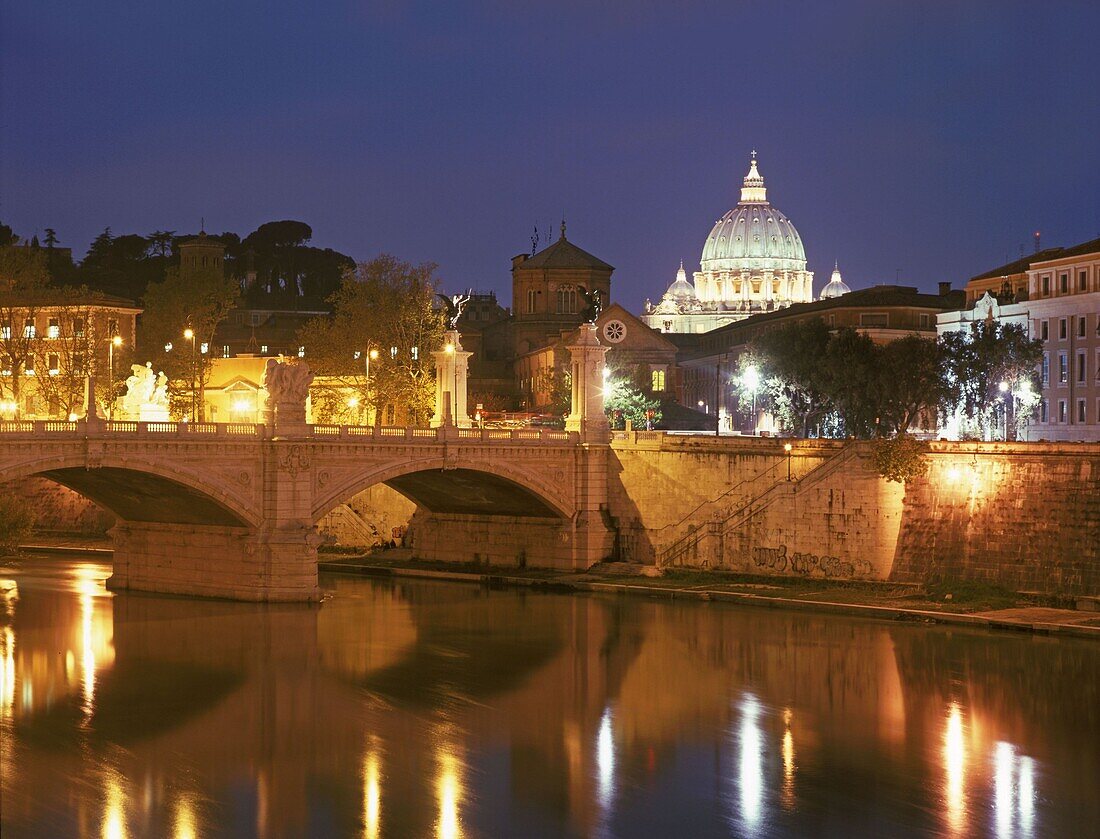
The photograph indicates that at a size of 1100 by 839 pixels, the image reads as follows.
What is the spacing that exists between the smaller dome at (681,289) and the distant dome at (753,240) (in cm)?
320

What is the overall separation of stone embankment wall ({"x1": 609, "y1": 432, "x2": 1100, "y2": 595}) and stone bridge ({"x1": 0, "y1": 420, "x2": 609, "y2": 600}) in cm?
242

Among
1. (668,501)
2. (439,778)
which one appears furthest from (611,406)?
(439,778)

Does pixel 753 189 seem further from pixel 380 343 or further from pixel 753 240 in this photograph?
pixel 380 343

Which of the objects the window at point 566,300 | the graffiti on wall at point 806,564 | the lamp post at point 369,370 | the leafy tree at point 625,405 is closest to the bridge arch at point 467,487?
the graffiti on wall at point 806,564

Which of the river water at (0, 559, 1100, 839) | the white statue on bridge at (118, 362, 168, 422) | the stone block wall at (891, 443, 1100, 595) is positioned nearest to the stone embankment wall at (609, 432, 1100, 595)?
the stone block wall at (891, 443, 1100, 595)

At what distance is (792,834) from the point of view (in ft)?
100

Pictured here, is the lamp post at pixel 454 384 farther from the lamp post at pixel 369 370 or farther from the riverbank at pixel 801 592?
the lamp post at pixel 369 370

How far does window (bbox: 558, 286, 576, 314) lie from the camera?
407ft

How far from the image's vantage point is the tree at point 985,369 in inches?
2859

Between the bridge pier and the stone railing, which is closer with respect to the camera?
the stone railing

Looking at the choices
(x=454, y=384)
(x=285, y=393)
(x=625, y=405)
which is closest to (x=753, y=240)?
(x=625, y=405)

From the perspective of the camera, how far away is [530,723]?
39.1m

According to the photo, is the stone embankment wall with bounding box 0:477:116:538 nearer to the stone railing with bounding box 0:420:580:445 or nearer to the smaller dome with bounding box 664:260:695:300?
the stone railing with bounding box 0:420:580:445

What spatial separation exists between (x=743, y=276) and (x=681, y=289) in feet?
32.8
